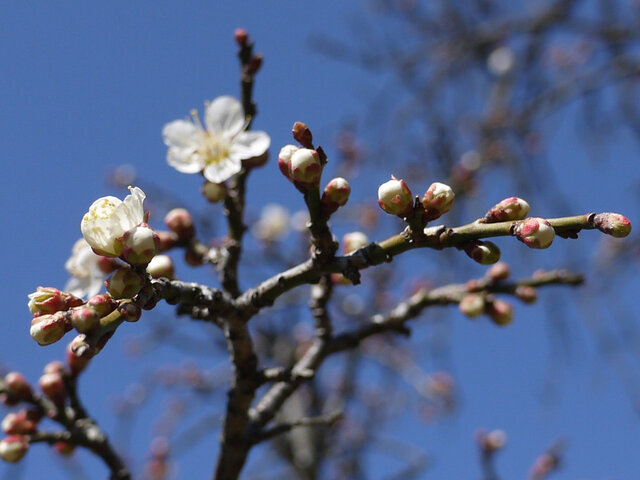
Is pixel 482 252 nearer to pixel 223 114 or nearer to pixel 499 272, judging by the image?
pixel 499 272

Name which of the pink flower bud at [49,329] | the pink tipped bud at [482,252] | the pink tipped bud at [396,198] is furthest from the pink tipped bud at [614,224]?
the pink flower bud at [49,329]

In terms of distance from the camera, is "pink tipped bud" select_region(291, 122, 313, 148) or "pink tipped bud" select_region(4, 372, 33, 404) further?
"pink tipped bud" select_region(4, 372, 33, 404)

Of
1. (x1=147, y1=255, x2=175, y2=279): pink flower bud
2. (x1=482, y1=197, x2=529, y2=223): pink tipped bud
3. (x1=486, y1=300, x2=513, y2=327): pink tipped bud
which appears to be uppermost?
(x1=147, y1=255, x2=175, y2=279): pink flower bud

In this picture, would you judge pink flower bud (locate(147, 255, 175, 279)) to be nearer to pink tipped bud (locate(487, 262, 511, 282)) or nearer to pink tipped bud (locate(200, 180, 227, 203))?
pink tipped bud (locate(200, 180, 227, 203))

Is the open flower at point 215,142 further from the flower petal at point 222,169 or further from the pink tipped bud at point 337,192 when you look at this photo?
the pink tipped bud at point 337,192

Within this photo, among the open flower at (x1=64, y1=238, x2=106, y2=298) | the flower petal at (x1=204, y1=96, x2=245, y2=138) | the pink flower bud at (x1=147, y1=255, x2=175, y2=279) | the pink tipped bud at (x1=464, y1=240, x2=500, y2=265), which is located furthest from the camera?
the flower petal at (x1=204, y1=96, x2=245, y2=138)

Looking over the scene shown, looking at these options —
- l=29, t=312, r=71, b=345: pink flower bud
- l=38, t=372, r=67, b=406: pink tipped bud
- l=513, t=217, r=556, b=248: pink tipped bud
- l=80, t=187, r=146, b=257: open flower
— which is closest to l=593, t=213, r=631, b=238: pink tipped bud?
l=513, t=217, r=556, b=248: pink tipped bud

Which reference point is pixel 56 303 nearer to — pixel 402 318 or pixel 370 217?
pixel 402 318
